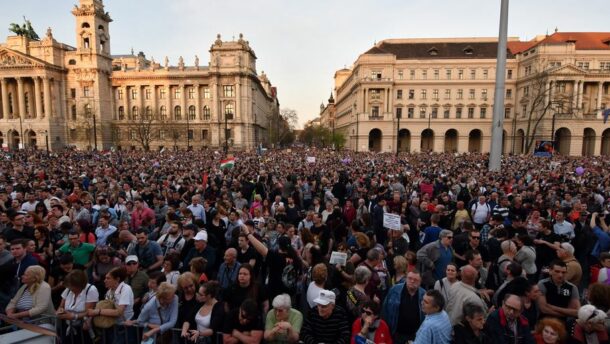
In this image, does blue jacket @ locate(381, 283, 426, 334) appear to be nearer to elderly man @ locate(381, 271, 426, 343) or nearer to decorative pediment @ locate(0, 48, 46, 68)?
elderly man @ locate(381, 271, 426, 343)

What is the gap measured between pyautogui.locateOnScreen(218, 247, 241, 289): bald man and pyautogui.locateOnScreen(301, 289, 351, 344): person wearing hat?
1.68 m

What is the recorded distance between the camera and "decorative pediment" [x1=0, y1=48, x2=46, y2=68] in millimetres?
66062

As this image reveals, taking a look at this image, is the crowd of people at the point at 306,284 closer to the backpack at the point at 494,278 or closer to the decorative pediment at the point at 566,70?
the backpack at the point at 494,278

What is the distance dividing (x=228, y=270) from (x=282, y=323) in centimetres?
185

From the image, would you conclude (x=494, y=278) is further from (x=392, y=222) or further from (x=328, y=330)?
(x=328, y=330)

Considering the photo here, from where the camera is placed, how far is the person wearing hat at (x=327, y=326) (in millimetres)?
3957

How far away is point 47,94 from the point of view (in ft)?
224

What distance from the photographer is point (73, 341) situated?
4750mm

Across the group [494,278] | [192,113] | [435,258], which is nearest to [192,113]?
[192,113]

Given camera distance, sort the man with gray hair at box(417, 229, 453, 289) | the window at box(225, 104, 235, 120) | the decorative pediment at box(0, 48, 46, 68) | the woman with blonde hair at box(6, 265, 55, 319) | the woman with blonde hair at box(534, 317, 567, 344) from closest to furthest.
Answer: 1. the woman with blonde hair at box(534, 317, 567, 344)
2. the woman with blonde hair at box(6, 265, 55, 319)
3. the man with gray hair at box(417, 229, 453, 289)
4. the decorative pediment at box(0, 48, 46, 68)
5. the window at box(225, 104, 235, 120)

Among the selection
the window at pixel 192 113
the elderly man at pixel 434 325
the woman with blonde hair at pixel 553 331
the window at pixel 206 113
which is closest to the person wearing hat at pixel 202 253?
the elderly man at pixel 434 325

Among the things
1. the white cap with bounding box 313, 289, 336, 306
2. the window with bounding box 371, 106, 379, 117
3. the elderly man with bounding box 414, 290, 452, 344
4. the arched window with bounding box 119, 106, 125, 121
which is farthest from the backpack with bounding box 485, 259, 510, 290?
the arched window with bounding box 119, 106, 125, 121

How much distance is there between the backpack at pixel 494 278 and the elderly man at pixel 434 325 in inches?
82.0

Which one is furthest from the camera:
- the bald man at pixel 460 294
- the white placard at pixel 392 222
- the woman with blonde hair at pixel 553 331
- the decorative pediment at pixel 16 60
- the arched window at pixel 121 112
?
the arched window at pixel 121 112
